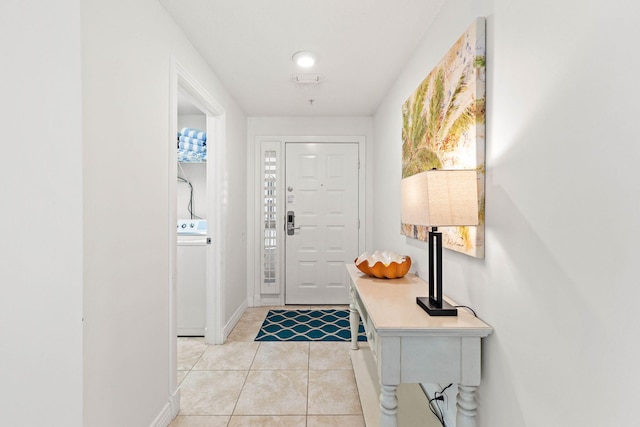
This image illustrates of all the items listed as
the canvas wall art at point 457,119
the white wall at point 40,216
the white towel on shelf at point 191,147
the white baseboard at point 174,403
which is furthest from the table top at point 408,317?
the white towel on shelf at point 191,147

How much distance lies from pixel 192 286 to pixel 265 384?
1.21m

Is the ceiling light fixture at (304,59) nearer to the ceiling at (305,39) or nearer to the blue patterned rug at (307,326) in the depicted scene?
the ceiling at (305,39)

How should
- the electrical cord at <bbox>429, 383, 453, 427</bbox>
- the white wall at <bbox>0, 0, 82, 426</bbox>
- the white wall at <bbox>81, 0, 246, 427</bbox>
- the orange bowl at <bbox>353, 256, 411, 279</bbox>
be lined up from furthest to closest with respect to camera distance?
the orange bowl at <bbox>353, 256, 411, 279</bbox> < the electrical cord at <bbox>429, 383, 453, 427</bbox> < the white wall at <bbox>81, 0, 246, 427</bbox> < the white wall at <bbox>0, 0, 82, 426</bbox>

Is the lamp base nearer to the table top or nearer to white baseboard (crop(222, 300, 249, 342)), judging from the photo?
the table top

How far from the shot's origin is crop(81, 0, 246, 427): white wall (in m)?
1.25

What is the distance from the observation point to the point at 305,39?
217 centimetres

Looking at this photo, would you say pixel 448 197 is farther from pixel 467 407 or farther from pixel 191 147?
pixel 191 147

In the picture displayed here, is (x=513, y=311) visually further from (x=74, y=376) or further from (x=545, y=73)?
(x=74, y=376)

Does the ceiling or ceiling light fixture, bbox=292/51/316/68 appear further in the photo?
ceiling light fixture, bbox=292/51/316/68

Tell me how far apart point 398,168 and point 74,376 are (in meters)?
2.41

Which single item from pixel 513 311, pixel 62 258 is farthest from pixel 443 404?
pixel 62 258

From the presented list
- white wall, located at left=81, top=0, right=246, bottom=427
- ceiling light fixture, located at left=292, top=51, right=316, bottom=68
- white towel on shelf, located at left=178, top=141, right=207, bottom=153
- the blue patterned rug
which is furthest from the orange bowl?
white towel on shelf, located at left=178, top=141, right=207, bottom=153

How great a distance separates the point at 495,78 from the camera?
1.27 metres

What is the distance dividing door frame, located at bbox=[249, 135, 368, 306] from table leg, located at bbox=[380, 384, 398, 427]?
270cm
